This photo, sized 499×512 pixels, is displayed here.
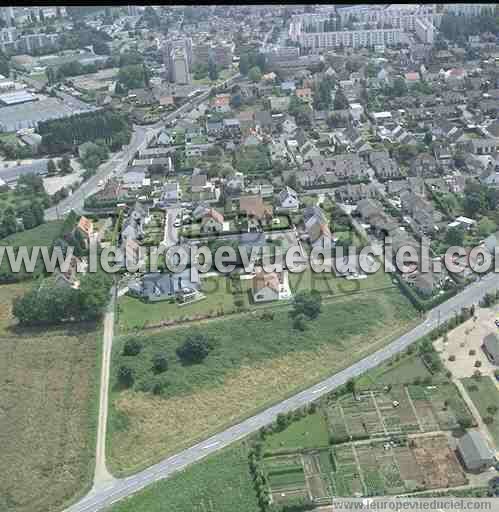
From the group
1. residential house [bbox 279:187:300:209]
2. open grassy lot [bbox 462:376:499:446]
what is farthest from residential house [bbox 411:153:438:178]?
open grassy lot [bbox 462:376:499:446]

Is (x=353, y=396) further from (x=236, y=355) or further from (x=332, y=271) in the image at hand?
(x=332, y=271)

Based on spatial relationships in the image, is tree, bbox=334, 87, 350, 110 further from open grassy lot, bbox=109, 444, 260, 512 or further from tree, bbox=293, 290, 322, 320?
open grassy lot, bbox=109, 444, 260, 512

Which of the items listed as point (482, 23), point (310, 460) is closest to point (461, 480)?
point (310, 460)

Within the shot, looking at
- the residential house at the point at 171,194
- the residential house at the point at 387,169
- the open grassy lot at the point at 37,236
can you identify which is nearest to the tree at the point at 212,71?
the residential house at the point at 171,194

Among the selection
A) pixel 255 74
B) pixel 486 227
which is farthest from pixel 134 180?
pixel 255 74

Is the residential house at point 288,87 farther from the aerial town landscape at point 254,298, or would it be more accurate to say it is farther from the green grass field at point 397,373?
the green grass field at point 397,373
